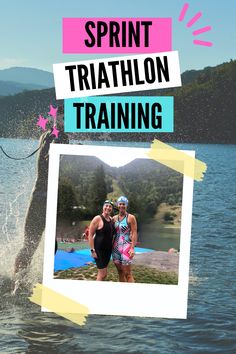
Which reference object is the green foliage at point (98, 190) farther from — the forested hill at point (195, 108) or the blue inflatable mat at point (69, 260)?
the forested hill at point (195, 108)

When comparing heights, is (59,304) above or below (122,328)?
above

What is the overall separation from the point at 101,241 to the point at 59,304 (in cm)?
79

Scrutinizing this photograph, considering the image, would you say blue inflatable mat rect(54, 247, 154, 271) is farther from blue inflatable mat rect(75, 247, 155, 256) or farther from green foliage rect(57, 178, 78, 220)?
green foliage rect(57, 178, 78, 220)

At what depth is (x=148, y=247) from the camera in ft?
24.3

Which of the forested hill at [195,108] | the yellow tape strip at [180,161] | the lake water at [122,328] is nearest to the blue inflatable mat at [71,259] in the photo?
the yellow tape strip at [180,161]

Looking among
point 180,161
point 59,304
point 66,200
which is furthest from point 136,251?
point 180,161

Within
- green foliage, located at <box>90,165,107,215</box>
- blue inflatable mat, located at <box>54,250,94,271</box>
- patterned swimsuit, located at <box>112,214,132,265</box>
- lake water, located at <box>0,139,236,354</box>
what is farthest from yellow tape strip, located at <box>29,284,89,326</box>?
lake water, located at <box>0,139,236,354</box>

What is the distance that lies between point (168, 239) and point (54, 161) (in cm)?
200

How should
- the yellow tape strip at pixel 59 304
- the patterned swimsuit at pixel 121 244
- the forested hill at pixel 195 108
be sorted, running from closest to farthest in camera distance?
the yellow tape strip at pixel 59 304 < the patterned swimsuit at pixel 121 244 < the forested hill at pixel 195 108

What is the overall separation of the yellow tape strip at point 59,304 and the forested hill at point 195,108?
10563cm

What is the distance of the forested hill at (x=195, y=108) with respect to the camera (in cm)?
12825

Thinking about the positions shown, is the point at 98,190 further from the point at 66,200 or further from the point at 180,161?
the point at 180,161

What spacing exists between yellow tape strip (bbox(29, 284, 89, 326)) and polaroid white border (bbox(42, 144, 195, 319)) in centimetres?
5

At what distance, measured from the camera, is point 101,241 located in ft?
20.2
